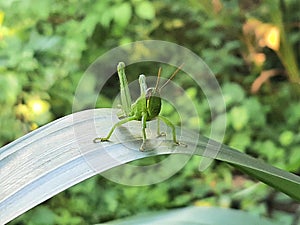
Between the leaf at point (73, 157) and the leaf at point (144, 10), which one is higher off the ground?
the leaf at point (144, 10)

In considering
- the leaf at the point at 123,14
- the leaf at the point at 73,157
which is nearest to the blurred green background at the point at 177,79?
the leaf at the point at 123,14

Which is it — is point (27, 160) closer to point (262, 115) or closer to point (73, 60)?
point (73, 60)

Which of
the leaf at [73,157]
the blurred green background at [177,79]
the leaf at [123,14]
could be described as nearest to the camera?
the leaf at [73,157]

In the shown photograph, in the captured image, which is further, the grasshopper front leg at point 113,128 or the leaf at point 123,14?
the leaf at point 123,14

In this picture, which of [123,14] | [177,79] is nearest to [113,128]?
[123,14]

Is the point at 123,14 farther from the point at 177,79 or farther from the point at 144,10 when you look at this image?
the point at 177,79

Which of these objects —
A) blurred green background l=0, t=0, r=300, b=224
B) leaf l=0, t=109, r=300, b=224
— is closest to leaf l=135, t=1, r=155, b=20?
blurred green background l=0, t=0, r=300, b=224

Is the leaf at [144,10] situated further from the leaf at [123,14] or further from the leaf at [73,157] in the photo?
the leaf at [73,157]
